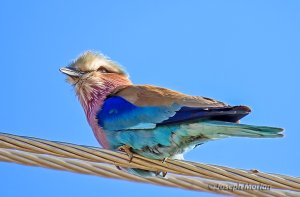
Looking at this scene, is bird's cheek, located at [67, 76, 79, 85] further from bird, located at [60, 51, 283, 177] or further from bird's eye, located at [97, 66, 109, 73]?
bird's eye, located at [97, 66, 109, 73]

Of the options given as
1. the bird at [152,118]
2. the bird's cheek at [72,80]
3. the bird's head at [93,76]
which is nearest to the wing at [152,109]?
the bird at [152,118]

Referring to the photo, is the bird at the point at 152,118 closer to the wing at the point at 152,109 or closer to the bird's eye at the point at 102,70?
the wing at the point at 152,109

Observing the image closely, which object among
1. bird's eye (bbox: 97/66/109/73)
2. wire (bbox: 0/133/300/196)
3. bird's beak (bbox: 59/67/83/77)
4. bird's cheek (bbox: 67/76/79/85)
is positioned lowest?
wire (bbox: 0/133/300/196)

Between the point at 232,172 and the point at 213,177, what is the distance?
3.7 inches

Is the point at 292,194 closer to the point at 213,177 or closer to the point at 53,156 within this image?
the point at 213,177

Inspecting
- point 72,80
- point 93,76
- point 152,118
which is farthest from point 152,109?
point 72,80

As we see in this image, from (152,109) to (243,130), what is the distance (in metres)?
0.92

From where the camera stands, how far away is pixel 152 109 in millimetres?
5102

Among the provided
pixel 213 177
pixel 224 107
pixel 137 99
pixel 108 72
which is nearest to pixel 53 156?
pixel 213 177

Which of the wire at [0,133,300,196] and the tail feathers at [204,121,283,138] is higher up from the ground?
the tail feathers at [204,121,283,138]

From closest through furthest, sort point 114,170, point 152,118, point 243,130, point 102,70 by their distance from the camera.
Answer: point 114,170
point 243,130
point 152,118
point 102,70

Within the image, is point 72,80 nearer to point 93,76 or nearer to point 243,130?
point 93,76

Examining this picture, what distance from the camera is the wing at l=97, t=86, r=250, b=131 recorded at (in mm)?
4641

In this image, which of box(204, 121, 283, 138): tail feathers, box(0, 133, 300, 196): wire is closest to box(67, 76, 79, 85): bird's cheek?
box(204, 121, 283, 138): tail feathers
